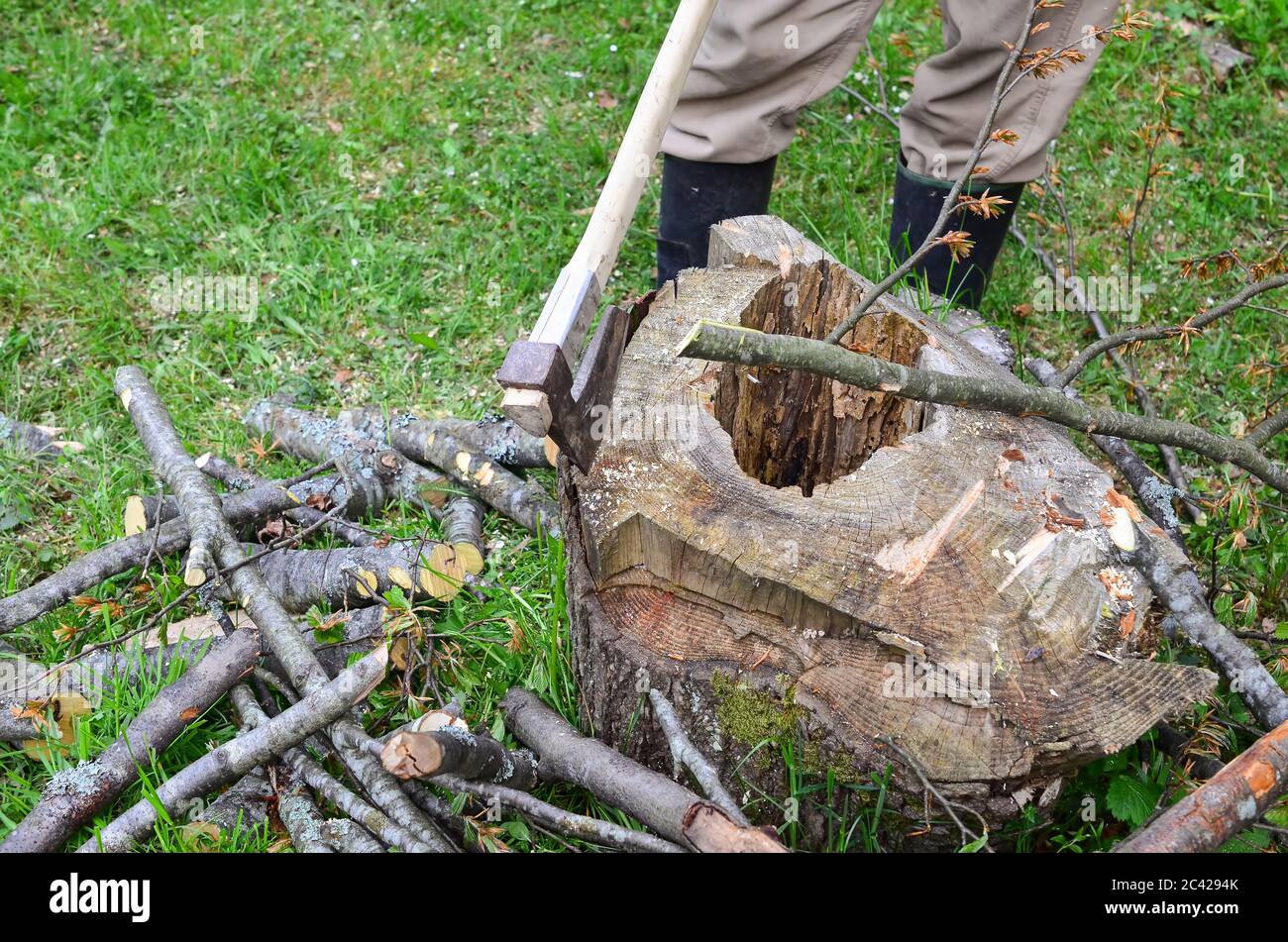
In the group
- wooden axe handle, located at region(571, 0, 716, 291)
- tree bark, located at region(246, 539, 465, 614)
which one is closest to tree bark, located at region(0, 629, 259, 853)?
tree bark, located at region(246, 539, 465, 614)

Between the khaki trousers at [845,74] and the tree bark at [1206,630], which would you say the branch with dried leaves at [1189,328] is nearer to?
the tree bark at [1206,630]

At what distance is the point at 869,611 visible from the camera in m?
1.82

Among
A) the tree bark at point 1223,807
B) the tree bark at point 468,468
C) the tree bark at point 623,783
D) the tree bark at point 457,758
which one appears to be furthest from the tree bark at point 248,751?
the tree bark at point 1223,807

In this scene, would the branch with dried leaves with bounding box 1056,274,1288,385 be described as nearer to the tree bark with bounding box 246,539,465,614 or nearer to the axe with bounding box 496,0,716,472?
the axe with bounding box 496,0,716,472

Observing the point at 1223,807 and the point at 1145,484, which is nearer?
the point at 1223,807

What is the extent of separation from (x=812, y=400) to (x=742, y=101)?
4.05 feet

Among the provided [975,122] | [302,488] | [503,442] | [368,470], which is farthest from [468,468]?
[975,122]

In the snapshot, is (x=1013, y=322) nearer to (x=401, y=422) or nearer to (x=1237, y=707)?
(x=1237, y=707)

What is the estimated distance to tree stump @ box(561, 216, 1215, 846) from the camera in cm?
179

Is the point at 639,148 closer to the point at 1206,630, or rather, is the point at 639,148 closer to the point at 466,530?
the point at 466,530

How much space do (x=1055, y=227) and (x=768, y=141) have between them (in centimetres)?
146

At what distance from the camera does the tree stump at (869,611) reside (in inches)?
70.3

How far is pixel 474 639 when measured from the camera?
2.53 m

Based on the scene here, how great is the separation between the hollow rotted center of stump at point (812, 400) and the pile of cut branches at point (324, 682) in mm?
619
